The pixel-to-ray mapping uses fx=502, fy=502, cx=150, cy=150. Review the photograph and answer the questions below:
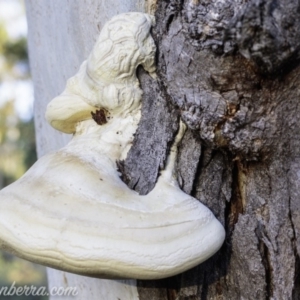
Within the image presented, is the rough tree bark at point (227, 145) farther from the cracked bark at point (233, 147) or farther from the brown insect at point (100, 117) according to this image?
the brown insect at point (100, 117)

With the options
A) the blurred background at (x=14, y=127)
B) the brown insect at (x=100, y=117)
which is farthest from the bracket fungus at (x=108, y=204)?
the blurred background at (x=14, y=127)

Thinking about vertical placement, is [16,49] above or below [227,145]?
below

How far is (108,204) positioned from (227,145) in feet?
1.02

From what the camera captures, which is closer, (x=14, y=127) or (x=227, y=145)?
(x=227, y=145)

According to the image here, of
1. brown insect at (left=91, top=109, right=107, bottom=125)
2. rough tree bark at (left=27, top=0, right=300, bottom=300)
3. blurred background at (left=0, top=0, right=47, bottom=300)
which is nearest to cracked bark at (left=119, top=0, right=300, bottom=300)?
rough tree bark at (left=27, top=0, right=300, bottom=300)

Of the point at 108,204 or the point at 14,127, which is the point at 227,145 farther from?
the point at 14,127

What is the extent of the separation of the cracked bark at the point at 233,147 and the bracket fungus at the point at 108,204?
63 mm

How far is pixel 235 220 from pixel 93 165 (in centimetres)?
38

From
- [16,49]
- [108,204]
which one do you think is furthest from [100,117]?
[16,49]

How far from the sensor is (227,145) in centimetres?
116

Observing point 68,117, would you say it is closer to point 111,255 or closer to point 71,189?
point 71,189

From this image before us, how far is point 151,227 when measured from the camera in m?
1.02

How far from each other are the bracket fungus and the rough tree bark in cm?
5

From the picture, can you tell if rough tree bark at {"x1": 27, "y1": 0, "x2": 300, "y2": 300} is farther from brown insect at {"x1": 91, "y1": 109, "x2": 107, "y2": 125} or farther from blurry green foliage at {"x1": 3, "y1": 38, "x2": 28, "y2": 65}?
blurry green foliage at {"x1": 3, "y1": 38, "x2": 28, "y2": 65}
